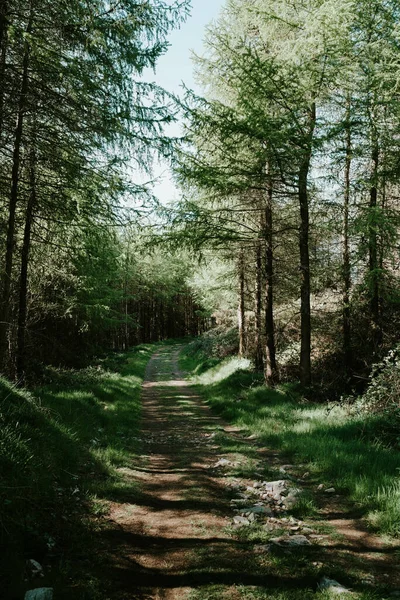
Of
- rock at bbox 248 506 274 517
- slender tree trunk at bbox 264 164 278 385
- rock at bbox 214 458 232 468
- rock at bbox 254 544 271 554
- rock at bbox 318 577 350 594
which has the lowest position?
rock at bbox 214 458 232 468

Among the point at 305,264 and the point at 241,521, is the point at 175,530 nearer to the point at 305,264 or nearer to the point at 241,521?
the point at 241,521

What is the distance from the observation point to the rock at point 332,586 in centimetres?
342

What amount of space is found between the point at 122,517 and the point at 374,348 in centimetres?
1015

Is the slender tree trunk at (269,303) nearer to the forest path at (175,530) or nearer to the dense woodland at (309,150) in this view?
the dense woodland at (309,150)

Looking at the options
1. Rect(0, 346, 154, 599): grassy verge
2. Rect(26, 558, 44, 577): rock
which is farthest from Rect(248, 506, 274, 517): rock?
Rect(26, 558, 44, 577): rock

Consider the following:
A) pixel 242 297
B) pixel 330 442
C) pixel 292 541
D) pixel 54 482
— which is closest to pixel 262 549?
pixel 292 541

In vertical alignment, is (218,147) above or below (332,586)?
above

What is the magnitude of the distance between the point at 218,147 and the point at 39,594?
32.2 ft

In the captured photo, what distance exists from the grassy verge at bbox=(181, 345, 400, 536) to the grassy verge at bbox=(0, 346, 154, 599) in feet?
9.99

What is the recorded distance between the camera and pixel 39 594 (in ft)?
9.84

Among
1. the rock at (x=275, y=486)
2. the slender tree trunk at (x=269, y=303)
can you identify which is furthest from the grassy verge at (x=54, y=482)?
the slender tree trunk at (x=269, y=303)

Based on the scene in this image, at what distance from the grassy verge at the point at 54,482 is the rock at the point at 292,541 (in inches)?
77.0

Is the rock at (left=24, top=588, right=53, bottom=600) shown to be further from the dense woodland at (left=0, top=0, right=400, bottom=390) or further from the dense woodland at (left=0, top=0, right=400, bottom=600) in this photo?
the dense woodland at (left=0, top=0, right=400, bottom=390)

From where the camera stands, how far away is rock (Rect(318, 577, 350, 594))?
135 inches
